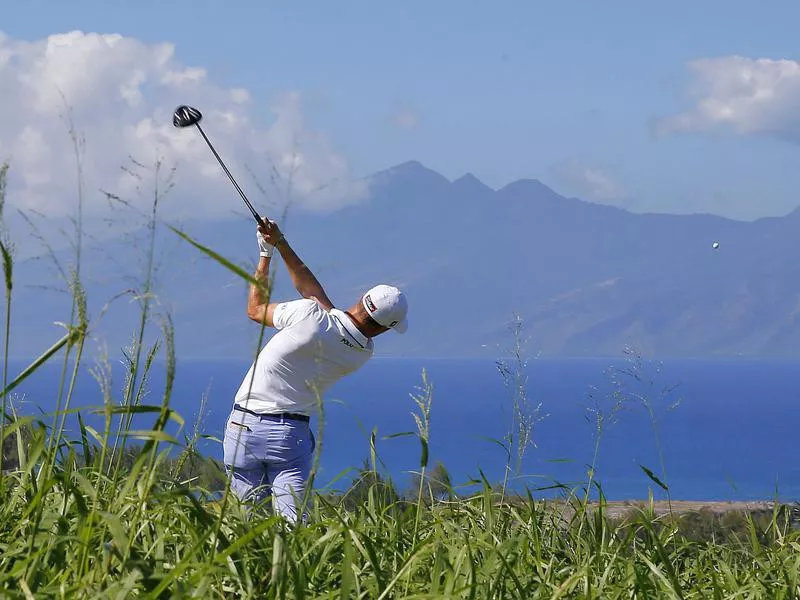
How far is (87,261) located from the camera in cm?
300

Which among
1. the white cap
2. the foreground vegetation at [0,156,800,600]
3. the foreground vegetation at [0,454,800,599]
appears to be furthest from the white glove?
the foreground vegetation at [0,454,800,599]

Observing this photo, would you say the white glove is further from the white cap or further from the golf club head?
the golf club head

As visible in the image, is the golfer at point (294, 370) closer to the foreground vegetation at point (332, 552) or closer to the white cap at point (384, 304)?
the white cap at point (384, 304)

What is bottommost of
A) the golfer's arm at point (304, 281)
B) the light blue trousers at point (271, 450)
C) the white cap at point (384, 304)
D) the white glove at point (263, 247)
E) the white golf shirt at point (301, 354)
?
the light blue trousers at point (271, 450)

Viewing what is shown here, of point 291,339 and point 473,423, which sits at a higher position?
point 291,339

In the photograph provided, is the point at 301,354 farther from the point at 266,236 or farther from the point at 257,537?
the point at 257,537

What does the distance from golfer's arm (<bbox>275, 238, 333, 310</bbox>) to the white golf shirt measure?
0.20 meters

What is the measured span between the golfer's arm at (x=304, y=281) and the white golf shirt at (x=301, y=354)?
197 millimetres

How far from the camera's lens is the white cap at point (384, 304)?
16.2 ft

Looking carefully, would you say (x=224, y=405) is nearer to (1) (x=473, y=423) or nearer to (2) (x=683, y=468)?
(1) (x=473, y=423)

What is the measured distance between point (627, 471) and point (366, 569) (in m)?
140

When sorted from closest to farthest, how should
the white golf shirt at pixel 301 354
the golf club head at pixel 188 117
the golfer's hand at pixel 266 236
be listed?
the white golf shirt at pixel 301 354, the golfer's hand at pixel 266 236, the golf club head at pixel 188 117

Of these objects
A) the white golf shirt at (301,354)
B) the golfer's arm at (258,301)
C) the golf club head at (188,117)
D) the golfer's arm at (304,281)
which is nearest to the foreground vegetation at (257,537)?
the golfer's arm at (258,301)

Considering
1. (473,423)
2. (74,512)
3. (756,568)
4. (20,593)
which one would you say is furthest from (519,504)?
(473,423)
